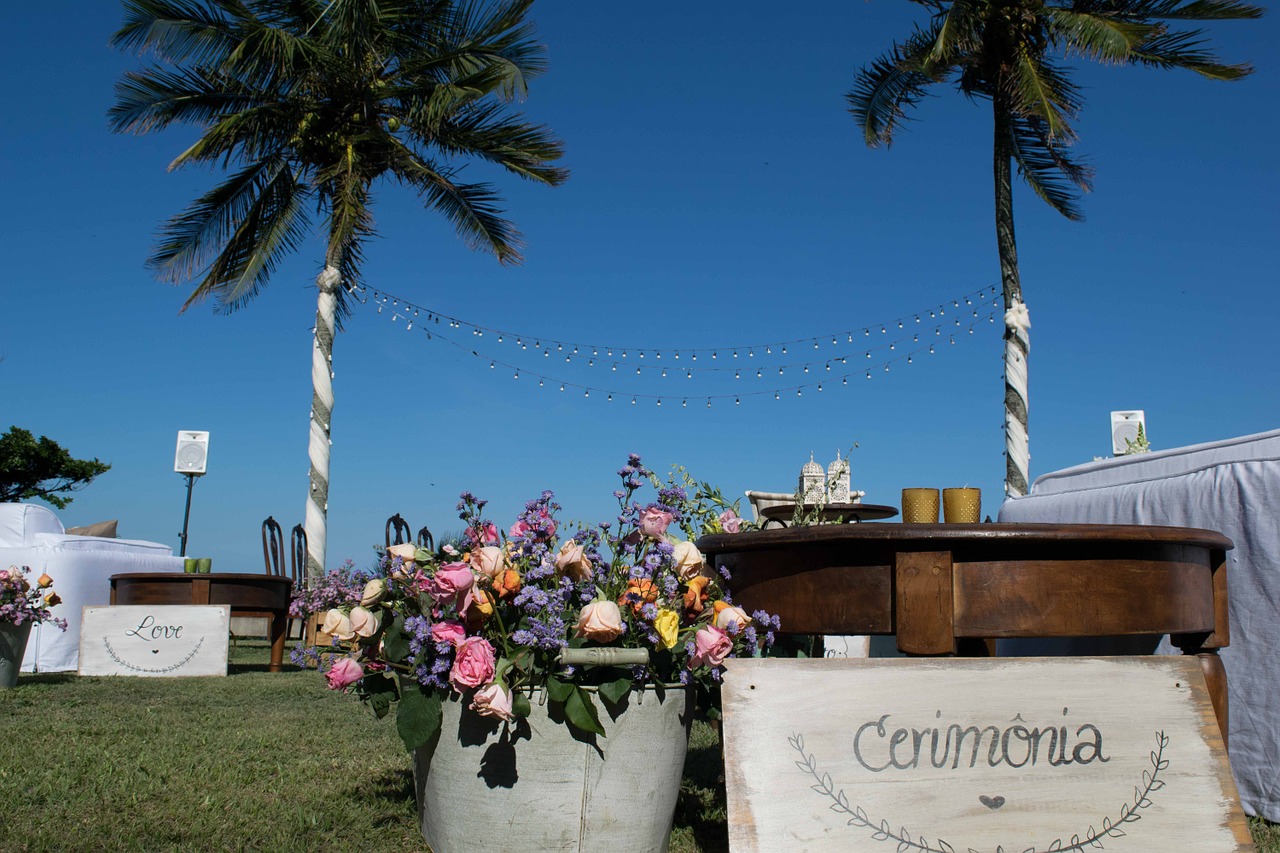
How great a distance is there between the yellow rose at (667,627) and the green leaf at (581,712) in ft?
0.55

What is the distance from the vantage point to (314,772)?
268 cm

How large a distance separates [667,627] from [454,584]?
1.27ft

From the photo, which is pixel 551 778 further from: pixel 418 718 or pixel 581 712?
pixel 418 718

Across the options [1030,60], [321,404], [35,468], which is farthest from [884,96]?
[35,468]

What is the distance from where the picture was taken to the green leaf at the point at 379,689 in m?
1.93

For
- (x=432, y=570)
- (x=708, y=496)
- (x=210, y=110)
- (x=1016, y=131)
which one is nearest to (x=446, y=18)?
(x=210, y=110)

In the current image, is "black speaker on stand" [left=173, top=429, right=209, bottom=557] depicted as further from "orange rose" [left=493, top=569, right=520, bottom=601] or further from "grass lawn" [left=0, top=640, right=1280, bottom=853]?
"orange rose" [left=493, top=569, right=520, bottom=601]

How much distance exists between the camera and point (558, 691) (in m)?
1.66

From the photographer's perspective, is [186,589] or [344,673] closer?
[344,673]

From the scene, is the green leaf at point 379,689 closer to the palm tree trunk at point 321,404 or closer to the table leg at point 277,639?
the table leg at point 277,639

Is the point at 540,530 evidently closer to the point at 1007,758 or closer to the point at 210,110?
the point at 1007,758

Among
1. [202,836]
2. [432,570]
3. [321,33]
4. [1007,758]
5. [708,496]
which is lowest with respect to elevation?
[202,836]

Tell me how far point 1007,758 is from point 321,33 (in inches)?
437

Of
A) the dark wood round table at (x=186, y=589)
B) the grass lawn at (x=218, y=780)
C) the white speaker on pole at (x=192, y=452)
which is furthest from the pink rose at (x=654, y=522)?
the white speaker on pole at (x=192, y=452)
